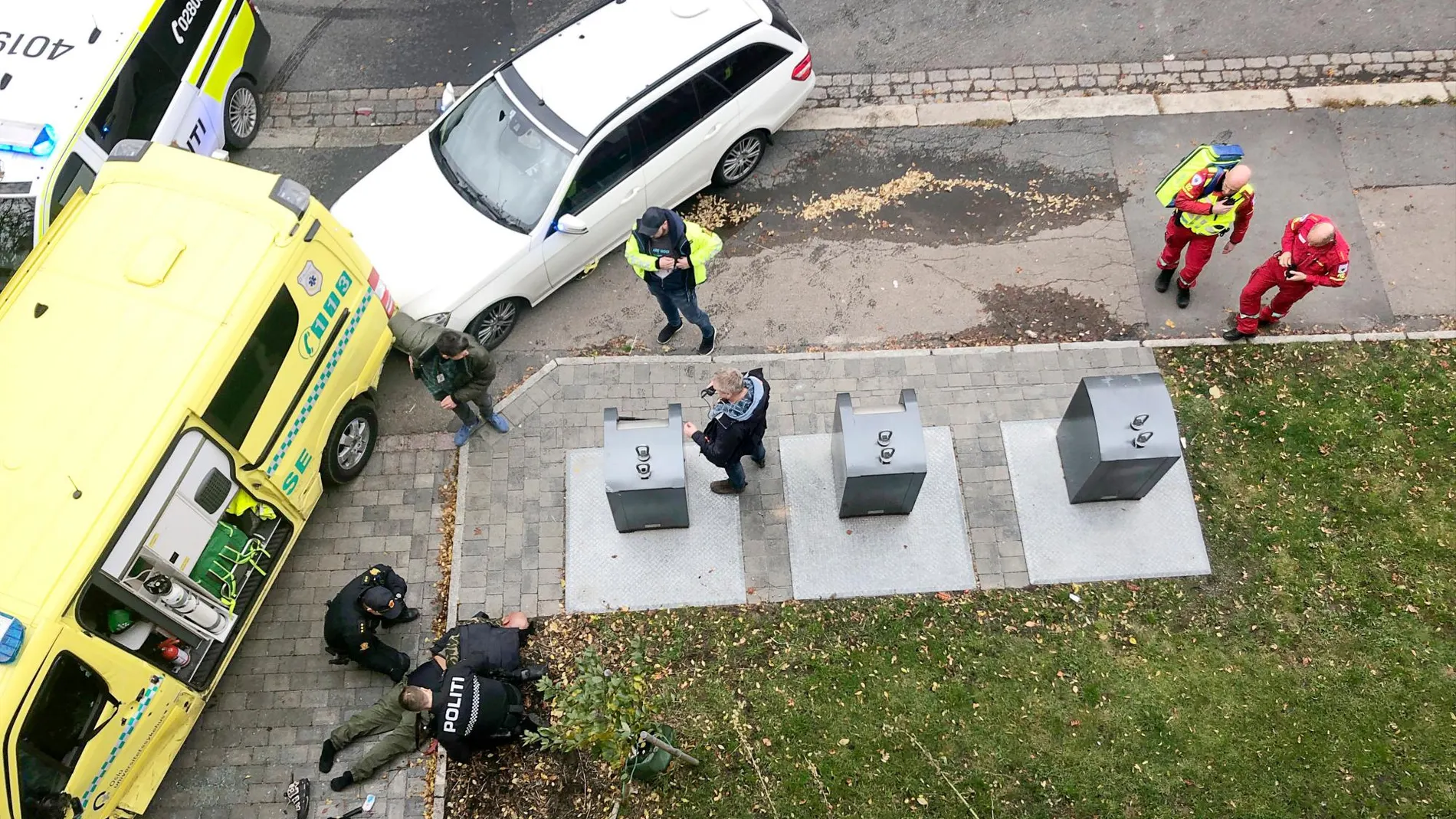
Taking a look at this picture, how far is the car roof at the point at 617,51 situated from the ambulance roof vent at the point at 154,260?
3.07 metres

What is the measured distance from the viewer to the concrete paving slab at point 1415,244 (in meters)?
8.20

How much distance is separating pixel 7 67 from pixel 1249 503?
36.6ft

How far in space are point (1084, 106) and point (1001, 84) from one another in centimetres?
90

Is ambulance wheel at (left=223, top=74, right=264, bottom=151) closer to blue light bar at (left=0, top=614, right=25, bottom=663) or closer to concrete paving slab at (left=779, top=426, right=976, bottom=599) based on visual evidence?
blue light bar at (left=0, top=614, right=25, bottom=663)

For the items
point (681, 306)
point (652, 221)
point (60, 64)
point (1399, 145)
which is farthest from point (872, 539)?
point (60, 64)

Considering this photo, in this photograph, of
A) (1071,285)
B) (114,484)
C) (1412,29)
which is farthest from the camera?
(1412,29)

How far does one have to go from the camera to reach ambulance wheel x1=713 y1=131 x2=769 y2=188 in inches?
344

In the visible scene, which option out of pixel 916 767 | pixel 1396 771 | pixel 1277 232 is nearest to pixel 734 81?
pixel 1277 232

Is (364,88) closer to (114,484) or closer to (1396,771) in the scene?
(114,484)

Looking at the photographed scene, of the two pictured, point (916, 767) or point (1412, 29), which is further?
point (1412, 29)

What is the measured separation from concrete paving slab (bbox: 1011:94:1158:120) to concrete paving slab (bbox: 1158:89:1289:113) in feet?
0.57

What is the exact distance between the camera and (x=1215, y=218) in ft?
23.5

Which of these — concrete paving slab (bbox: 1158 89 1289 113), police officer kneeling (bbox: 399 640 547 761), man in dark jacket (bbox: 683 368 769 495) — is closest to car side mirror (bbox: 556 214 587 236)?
man in dark jacket (bbox: 683 368 769 495)

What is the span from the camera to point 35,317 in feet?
19.4
